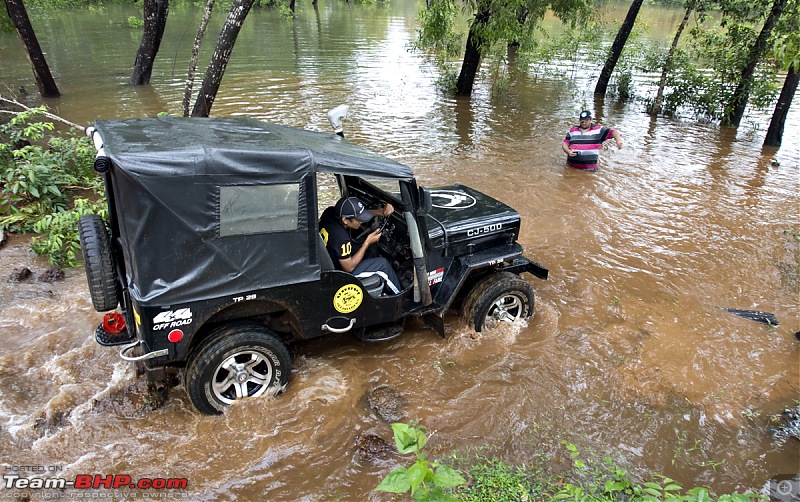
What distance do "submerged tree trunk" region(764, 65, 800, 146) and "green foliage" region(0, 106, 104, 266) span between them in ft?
46.6

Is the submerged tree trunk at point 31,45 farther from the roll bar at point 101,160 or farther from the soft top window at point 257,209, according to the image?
the soft top window at point 257,209

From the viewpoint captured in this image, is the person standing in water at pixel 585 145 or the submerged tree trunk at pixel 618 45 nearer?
the person standing in water at pixel 585 145

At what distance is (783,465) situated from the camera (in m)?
3.92

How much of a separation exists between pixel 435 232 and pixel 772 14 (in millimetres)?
12313

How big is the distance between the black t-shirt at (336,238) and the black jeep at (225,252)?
27 cm

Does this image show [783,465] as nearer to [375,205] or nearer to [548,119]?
[375,205]

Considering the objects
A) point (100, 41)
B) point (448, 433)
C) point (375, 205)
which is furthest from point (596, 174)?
point (100, 41)

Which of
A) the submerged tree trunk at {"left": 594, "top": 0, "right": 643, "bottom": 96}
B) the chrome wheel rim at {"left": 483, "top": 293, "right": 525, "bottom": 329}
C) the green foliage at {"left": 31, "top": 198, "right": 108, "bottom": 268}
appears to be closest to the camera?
the chrome wheel rim at {"left": 483, "top": 293, "right": 525, "bottom": 329}

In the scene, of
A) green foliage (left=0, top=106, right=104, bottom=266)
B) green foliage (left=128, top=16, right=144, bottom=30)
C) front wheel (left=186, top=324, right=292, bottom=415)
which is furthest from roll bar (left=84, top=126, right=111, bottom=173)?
green foliage (left=128, top=16, right=144, bottom=30)

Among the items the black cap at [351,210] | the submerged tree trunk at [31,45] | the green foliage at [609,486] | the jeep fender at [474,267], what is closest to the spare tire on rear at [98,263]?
the black cap at [351,210]

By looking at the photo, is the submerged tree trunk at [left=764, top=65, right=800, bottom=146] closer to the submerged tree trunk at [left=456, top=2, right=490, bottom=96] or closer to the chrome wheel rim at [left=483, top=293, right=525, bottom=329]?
the submerged tree trunk at [left=456, top=2, right=490, bottom=96]

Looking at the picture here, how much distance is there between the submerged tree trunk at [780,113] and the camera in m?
11.5

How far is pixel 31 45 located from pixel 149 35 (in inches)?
110

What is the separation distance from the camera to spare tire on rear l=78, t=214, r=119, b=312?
11.4 feet
